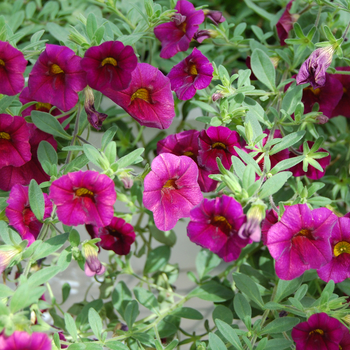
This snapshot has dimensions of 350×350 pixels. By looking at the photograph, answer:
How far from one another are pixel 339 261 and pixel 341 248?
0.03 metres

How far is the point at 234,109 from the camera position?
0.71 metres

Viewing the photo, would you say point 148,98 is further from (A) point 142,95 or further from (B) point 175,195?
(B) point 175,195

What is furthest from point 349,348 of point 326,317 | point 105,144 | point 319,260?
point 105,144

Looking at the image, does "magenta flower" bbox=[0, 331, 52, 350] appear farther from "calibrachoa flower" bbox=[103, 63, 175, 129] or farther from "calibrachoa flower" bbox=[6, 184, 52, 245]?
"calibrachoa flower" bbox=[103, 63, 175, 129]

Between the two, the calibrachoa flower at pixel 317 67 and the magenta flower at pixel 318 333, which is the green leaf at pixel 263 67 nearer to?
the calibrachoa flower at pixel 317 67

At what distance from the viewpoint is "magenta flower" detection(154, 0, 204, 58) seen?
0.73 metres

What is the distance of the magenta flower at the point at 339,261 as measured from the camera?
653 mm

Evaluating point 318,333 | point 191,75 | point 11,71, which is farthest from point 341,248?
point 11,71

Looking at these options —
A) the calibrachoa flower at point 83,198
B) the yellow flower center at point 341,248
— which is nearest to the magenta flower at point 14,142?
the calibrachoa flower at point 83,198

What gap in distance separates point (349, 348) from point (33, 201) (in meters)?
0.60

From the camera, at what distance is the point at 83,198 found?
1.98 feet

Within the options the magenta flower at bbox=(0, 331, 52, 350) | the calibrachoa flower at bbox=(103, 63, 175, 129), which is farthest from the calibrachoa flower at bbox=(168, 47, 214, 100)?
the magenta flower at bbox=(0, 331, 52, 350)

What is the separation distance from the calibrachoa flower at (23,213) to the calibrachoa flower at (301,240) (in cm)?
38

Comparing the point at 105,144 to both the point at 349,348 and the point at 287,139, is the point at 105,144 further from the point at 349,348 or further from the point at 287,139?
the point at 349,348
